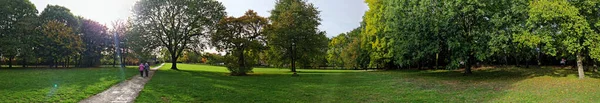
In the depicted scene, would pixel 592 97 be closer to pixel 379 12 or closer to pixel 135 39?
pixel 379 12

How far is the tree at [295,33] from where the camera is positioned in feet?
132

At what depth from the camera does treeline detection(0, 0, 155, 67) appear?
42.6 meters

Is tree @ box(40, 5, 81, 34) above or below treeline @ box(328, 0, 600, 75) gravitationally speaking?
above

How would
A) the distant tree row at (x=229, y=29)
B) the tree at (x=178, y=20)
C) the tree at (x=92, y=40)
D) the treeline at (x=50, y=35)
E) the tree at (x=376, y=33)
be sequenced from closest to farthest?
the distant tree row at (x=229, y=29)
the tree at (x=376, y=33)
the treeline at (x=50, y=35)
the tree at (x=178, y=20)
the tree at (x=92, y=40)

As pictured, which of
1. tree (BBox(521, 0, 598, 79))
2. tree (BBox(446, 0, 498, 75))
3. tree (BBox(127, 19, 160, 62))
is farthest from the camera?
tree (BBox(127, 19, 160, 62))

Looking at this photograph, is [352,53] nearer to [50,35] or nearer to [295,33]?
[295,33]

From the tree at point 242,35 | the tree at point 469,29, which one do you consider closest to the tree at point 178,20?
the tree at point 242,35

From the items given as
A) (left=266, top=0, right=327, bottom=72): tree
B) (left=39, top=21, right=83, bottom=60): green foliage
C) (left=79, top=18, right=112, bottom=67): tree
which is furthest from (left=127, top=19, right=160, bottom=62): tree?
(left=266, top=0, right=327, bottom=72): tree

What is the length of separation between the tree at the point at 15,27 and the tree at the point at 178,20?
43.7 ft

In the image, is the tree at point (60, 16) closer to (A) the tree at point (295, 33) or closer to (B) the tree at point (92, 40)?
(B) the tree at point (92, 40)

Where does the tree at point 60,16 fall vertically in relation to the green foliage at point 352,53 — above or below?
above

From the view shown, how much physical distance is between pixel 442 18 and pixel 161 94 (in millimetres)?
21371

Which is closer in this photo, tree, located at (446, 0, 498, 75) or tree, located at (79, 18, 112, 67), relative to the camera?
tree, located at (446, 0, 498, 75)

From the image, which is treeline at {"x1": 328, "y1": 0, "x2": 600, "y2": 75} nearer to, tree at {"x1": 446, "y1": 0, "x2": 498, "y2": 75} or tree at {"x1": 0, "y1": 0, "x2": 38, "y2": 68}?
tree at {"x1": 446, "y1": 0, "x2": 498, "y2": 75}
